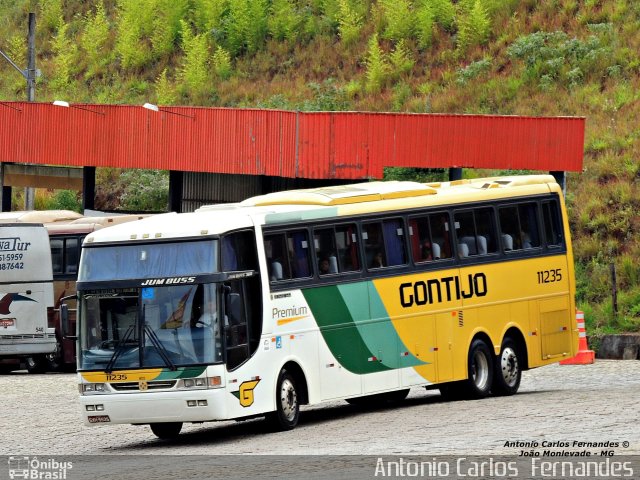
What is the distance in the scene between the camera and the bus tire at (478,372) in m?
22.9

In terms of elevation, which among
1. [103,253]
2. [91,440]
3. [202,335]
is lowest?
[91,440]

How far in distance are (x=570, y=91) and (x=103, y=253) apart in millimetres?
31241

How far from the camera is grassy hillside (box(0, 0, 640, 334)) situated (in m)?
40.7

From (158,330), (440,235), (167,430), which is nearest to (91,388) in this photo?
(158,330)

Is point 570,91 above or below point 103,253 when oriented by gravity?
above

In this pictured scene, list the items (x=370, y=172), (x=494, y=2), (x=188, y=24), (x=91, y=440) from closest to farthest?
(x=91, y=440) < (x=370, y=172) < (x=494, y=2) < (x=188, y=24)

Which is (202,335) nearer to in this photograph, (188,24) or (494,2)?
(494,2)

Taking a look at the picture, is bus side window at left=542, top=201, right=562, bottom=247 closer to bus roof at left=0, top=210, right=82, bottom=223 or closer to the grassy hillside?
the grassy hillside

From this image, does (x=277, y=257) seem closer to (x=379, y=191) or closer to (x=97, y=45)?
(x=379, y=191)

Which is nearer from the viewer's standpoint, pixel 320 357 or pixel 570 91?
pixel 320 357

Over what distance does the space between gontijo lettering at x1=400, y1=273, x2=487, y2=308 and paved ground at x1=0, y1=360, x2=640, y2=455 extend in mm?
1637

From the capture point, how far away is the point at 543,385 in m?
26.2

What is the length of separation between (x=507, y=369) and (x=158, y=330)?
23.8ft

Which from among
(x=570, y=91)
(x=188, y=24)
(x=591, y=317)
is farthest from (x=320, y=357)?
(x=188, y=24)
